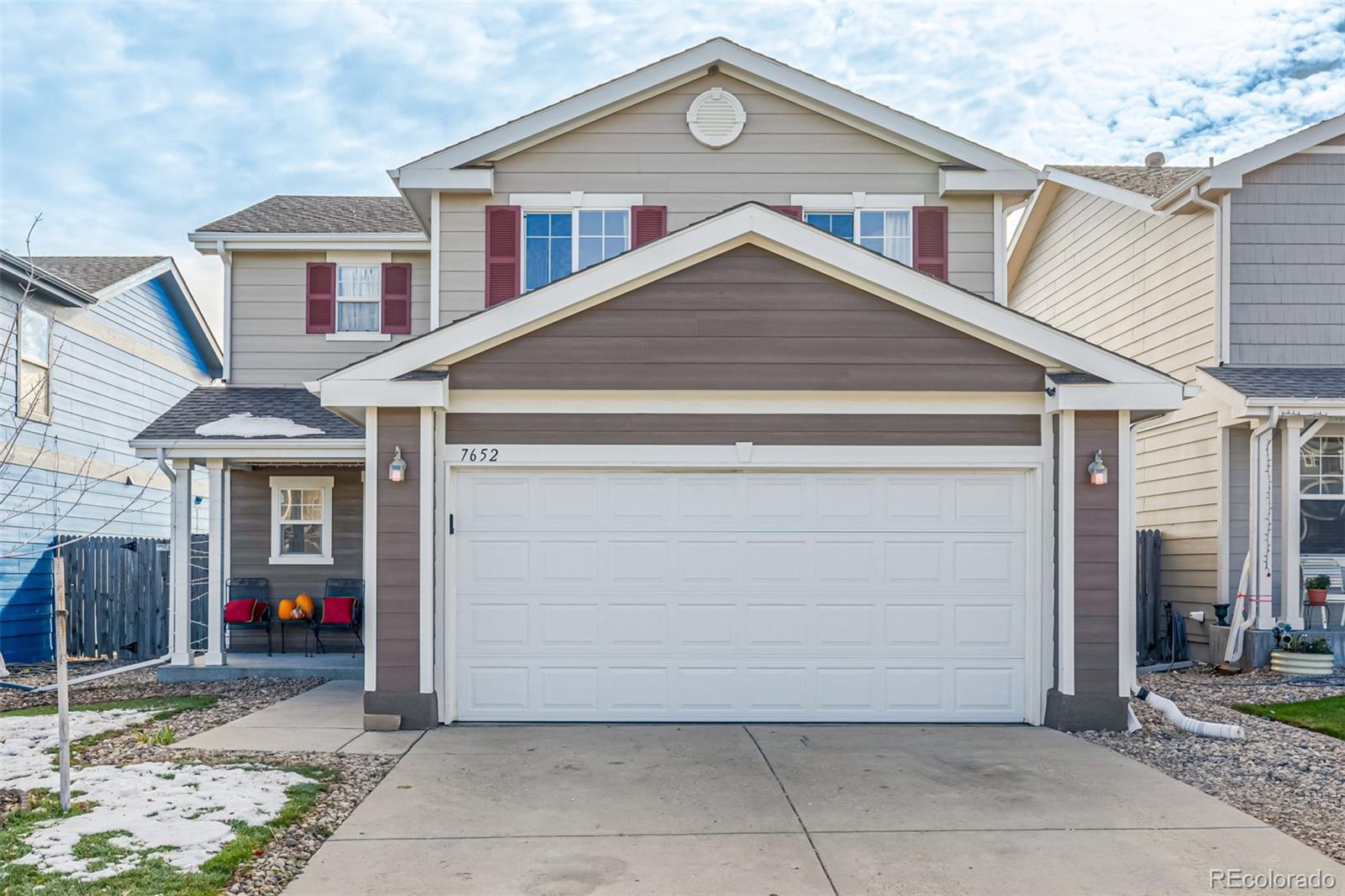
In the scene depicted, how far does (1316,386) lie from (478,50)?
11.7 m

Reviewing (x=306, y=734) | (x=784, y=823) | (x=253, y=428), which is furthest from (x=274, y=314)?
(x=784, y=823)

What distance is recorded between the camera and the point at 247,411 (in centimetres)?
1221

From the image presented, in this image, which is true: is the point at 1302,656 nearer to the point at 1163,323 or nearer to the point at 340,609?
the point at 1163,323

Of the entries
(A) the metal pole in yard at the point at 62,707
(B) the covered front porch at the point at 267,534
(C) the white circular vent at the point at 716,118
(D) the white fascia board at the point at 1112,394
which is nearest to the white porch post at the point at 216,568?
(B) the covered front porch at the point at 267,534

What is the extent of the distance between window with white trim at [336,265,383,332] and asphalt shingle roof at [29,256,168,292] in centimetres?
485

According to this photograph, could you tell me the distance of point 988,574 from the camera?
8391 mm

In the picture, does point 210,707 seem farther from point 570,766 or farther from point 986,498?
point 986,498

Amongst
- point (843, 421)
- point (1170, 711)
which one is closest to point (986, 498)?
point (843, 421)

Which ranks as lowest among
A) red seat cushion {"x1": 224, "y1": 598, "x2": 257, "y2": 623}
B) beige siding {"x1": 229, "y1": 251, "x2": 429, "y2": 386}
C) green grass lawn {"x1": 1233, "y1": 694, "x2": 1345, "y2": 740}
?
green grass lawn {"x1": 1233, "y1": 694, "x2": 1345, "y2": 740}

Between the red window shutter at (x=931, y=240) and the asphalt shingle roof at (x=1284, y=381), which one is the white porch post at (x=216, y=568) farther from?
the asphalt shingle roof at (x=1284, y=381)

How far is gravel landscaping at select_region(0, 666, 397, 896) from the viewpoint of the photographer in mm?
5043

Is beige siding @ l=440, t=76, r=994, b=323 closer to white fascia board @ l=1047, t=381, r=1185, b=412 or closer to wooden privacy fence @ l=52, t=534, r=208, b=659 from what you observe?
white fascia board @ l=1047, t=381, r=1185, b=412

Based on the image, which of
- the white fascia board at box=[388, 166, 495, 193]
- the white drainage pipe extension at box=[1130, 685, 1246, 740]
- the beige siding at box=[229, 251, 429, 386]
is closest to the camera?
the white drainage pipe extension at box=[1130, 685, 1246, 740]

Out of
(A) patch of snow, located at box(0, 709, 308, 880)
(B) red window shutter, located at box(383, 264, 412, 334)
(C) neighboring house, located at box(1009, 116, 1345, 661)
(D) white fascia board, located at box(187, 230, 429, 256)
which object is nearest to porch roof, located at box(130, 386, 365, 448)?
(B) red window shutter, located at box(383, 264, 412, 334)
